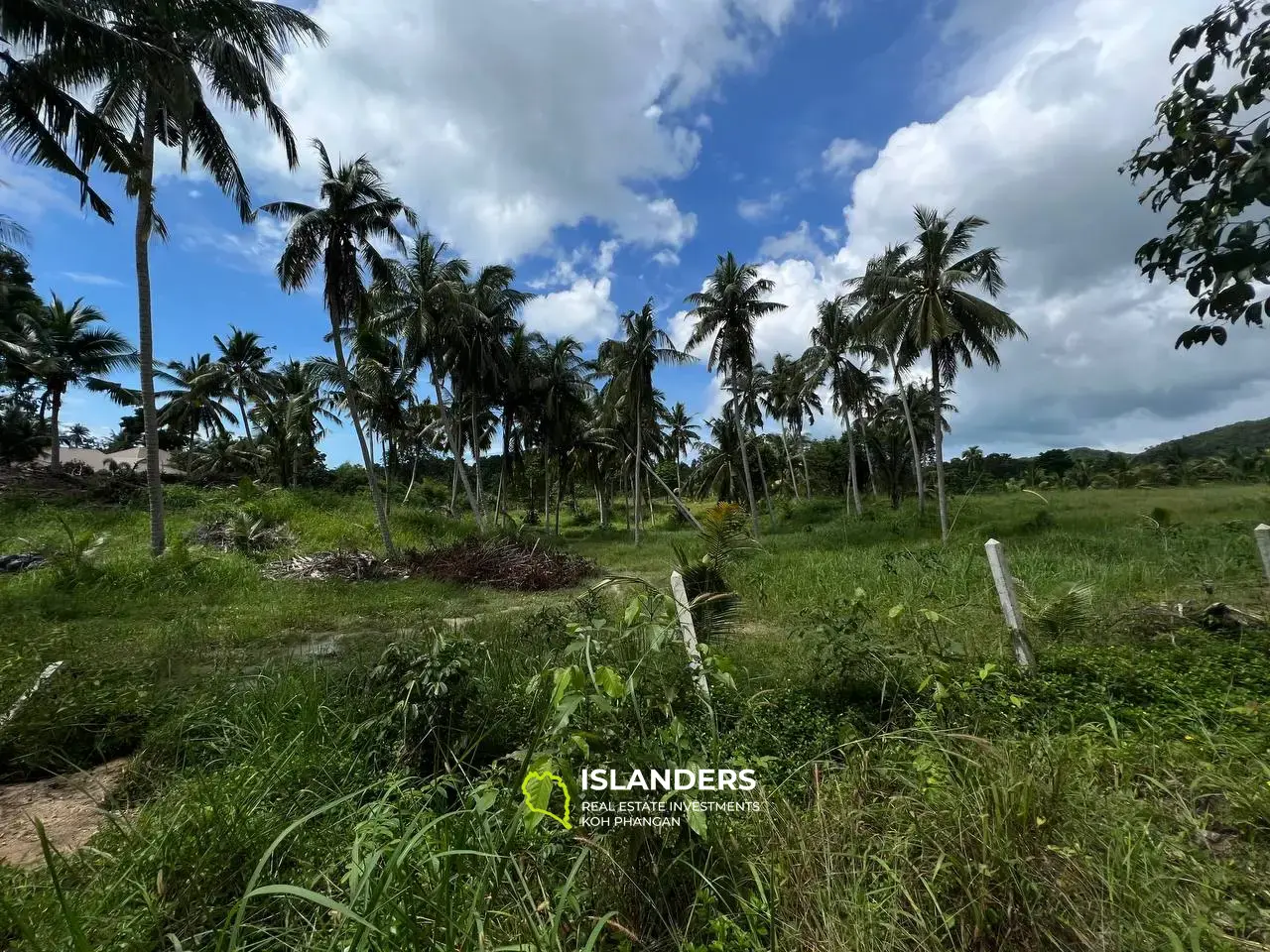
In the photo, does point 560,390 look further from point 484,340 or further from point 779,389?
point 779,389

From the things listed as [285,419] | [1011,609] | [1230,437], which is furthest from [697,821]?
[1230,437]

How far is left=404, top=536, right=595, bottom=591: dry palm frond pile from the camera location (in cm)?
1264

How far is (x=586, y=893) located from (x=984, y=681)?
3278 millimetres

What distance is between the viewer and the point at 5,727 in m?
3.55

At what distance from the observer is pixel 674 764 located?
1769 millimetres

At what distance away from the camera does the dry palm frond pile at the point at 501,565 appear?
1264 cm

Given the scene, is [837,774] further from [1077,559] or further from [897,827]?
[1077,559]

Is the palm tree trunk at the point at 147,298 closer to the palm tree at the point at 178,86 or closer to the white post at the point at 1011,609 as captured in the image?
the palm tree at the point at 178,86

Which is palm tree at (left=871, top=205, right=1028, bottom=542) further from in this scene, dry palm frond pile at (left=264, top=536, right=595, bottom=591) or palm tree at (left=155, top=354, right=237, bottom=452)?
palm tree at (left=155, top=354, right=237, bottom=452)

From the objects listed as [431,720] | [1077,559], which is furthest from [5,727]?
[1077,559]

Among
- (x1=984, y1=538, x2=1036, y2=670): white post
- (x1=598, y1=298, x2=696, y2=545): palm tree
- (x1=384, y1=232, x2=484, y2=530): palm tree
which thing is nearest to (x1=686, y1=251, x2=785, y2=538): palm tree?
(x1=598, y1=298, x2=696, y2=545): palm tree

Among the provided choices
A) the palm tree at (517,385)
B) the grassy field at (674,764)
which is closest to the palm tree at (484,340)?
the palm tree at (517,385)

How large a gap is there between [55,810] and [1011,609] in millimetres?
6647

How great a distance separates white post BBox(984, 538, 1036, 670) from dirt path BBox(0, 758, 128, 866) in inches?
232
